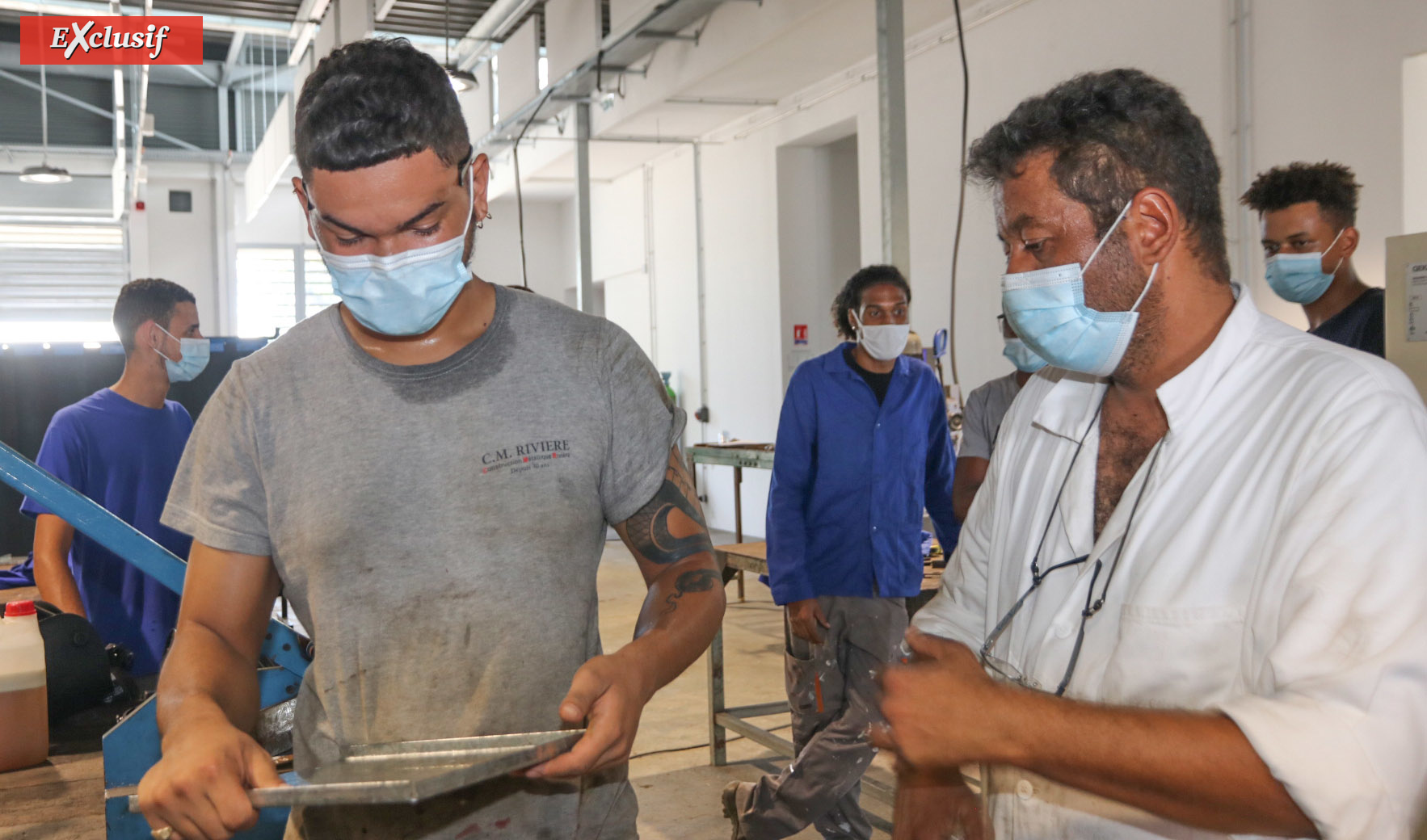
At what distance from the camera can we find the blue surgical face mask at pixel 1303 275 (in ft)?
10.4

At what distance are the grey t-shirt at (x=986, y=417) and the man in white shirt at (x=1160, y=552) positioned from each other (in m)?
1.90

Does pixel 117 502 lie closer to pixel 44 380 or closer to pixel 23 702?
pixel 23 702

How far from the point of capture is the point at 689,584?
1359 mm

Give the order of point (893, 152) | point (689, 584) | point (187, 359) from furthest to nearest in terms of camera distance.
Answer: point (893, 152) < point (187, 359) < point (689, 584)

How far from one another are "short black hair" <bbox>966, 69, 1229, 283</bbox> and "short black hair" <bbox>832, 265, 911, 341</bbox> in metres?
2.29

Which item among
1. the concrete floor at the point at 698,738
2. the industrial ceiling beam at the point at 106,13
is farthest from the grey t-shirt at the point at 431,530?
the industrial ceiling beam at the point at 106,13

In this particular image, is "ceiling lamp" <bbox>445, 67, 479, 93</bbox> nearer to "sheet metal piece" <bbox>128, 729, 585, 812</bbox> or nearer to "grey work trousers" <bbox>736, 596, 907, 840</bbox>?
"grey work trousers" <bbox>736, 596, 907, 840</bbox>

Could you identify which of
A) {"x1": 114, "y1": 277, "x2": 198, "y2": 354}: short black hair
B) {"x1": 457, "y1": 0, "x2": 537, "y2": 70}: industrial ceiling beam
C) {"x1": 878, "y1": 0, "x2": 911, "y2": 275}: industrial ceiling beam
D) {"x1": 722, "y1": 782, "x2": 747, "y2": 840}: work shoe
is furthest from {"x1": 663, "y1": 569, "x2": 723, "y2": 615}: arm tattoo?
{"x1": 457, "y1": 0, "x2": 537, "y2": 70}: industrial ceiling beam

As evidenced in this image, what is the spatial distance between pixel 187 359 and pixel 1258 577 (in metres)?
3.39

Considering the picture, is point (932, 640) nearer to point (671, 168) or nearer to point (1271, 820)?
point (1271, 820)

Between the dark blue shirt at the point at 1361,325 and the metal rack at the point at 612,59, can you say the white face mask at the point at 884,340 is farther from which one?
the metal rack at the point at 612,59

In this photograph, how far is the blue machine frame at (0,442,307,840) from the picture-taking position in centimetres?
188

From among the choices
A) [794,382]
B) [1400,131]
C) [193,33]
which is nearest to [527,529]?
[794,382]

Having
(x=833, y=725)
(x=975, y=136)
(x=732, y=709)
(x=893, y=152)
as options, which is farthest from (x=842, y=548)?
(x=975, y=136)
